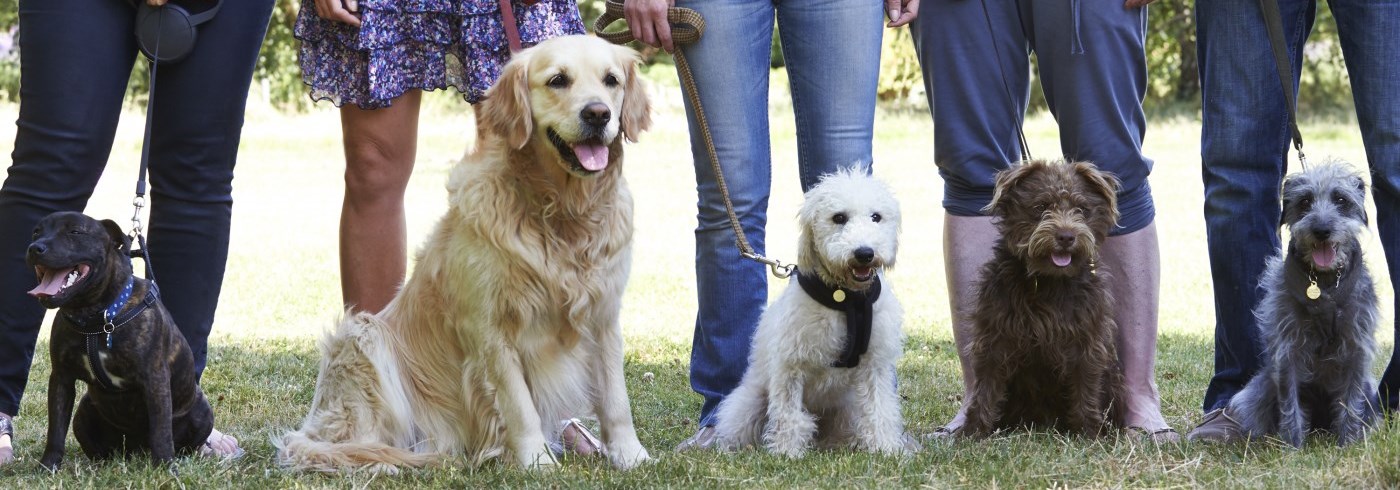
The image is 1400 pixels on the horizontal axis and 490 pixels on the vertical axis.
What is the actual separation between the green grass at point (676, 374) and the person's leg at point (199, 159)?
0.56 m

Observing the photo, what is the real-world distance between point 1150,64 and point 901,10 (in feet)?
98.7

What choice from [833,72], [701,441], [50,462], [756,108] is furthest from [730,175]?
[50,462]

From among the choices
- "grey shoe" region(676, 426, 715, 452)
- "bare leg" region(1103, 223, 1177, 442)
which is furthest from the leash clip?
"bare leg" region(1103, 223, 1177, 442)

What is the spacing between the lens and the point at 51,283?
336 centimetres

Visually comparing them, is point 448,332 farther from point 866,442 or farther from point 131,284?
point 866,442

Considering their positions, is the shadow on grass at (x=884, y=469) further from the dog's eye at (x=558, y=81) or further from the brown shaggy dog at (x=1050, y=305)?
the dog's eye at (x=558, y=81)

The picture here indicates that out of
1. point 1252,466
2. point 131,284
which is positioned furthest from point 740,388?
point 131,284

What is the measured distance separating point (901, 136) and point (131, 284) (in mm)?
19458

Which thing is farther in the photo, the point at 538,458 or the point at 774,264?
the point at 774,264

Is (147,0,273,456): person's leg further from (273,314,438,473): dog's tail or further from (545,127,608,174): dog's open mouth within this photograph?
(545,127,608,174): dog's open mouth

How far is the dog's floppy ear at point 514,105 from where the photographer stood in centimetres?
374

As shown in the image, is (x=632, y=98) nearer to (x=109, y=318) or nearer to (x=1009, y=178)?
(x=1009, y=178)

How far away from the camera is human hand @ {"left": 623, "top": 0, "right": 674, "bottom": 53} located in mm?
4141

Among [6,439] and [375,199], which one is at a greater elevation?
[375,199]
